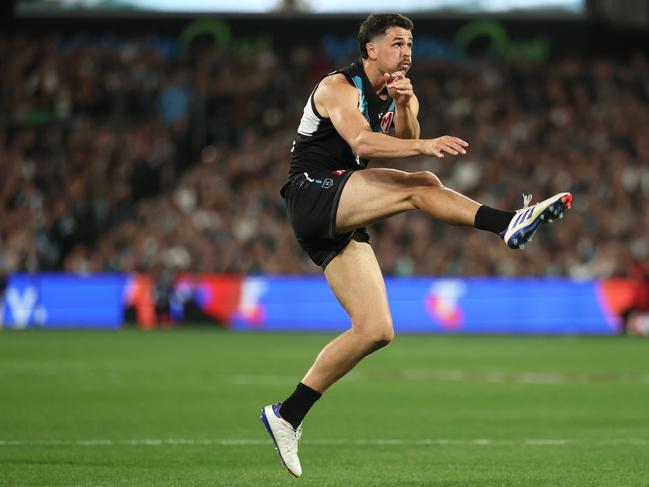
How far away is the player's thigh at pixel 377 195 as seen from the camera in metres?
7.46

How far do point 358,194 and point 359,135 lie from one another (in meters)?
0.39

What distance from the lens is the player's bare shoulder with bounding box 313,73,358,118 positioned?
7.63 meters

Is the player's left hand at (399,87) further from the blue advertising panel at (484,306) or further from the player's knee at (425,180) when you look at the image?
the blue advertising panel at (484,306)

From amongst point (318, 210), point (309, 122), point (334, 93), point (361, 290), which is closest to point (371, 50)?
point (334, 93)

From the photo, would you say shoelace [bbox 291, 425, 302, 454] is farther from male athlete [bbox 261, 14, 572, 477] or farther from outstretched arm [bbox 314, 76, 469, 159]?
outstretched arm [bbox 314, 76, 469, 159]

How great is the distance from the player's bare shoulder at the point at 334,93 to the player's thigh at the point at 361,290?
0.96 metres

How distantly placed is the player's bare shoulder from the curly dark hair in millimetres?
360

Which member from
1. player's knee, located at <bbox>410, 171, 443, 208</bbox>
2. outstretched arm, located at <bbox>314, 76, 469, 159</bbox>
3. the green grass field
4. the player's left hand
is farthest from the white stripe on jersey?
the green grass field

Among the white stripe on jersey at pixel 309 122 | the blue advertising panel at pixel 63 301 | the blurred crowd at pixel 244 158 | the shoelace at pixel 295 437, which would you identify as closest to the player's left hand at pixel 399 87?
the white stripe on jersey at pixel 309 122

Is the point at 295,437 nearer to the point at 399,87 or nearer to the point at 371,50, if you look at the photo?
the point at 399,87

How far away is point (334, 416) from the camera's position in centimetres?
1202

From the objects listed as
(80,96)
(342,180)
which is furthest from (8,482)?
(80,96)

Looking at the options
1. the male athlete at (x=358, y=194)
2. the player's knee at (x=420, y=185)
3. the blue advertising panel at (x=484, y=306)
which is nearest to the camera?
the male athlete at (x=358, y=194)

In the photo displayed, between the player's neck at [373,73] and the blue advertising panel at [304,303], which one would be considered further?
the blue advertising panel at [304,303]
